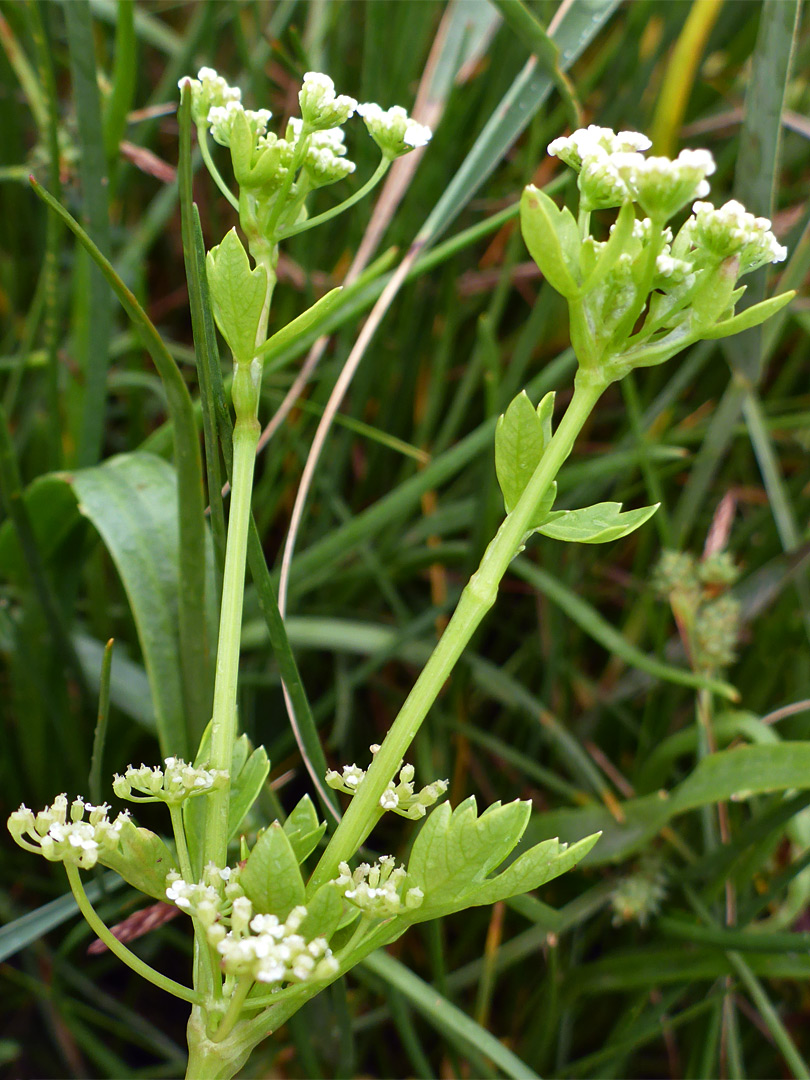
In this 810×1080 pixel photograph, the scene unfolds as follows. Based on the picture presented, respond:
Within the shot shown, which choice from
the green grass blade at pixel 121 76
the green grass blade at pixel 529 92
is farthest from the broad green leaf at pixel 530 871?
the green grass blade at pixel 121 76

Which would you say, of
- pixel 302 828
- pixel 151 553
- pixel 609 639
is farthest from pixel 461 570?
pixel 302 828

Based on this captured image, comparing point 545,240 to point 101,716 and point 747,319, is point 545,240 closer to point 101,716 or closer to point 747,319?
point 747,319

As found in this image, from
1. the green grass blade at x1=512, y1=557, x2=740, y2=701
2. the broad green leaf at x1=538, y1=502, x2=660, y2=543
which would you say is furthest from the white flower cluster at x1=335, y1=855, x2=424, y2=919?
the green grass blade at x1=512, y1=557, x2=740, y2=701

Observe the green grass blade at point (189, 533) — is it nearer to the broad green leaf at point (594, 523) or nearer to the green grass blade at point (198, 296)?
the green grass blade at point (198, 296)

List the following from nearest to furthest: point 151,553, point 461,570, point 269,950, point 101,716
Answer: point 269,950, point 101,716, point 151,553, point 461,570

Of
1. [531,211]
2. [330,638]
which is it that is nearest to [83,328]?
[330,638]

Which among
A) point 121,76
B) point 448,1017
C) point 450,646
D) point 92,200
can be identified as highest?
point 121,76

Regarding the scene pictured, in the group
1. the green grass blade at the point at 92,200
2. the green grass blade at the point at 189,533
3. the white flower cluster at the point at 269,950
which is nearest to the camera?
the white flower cluster at the point at 269,950
